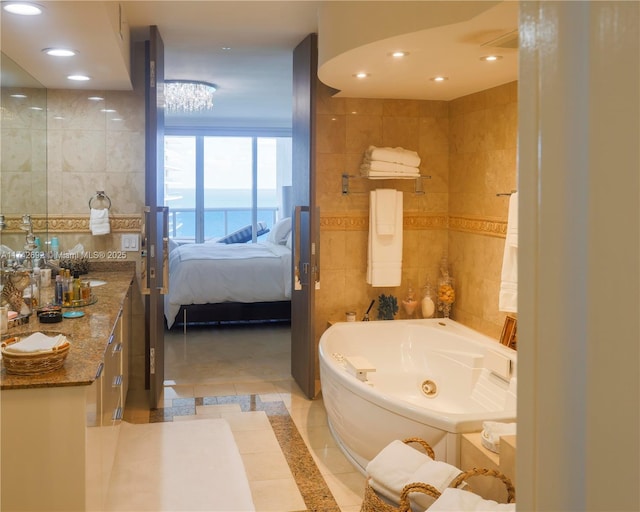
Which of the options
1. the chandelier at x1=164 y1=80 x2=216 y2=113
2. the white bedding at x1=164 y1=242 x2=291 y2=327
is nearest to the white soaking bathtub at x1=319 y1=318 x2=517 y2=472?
the white bedding at x1=164 y1=242 x2=291 y2=327

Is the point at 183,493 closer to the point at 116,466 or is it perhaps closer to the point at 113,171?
the point at 116,466

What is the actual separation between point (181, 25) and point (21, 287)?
2.06m

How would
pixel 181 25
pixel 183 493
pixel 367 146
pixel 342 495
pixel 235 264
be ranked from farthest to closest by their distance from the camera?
1. pixel 235 264
2. pixel 367 146
3. pixel 181 25
4. pixel 342 495
5. pixel 183 493

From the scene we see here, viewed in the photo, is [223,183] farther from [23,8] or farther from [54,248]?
[23,8]

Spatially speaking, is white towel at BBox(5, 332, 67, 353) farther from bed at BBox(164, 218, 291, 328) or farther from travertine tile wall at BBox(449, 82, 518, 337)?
bed at BBox(164, 218, 291, 328)

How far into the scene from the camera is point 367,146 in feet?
16.4

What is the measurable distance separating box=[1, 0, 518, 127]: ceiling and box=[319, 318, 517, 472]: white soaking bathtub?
1.66m

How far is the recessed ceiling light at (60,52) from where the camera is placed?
347 centimetres

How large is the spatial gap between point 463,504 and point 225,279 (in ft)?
16.5

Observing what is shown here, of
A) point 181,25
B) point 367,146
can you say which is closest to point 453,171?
point 367,146

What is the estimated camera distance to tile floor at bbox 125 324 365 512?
3355 millimetres

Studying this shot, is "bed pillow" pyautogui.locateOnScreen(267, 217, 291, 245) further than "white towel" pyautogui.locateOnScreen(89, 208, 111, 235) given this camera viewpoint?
Yes

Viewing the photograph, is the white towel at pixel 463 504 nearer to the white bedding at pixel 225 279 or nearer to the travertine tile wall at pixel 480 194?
the travertine tile wall at pixel 480 194

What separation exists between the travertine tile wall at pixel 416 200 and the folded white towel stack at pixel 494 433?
175 cm
